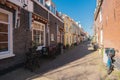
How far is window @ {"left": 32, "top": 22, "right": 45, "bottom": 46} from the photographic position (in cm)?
1098

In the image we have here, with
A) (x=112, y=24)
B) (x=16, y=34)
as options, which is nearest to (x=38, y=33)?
(x=16, y=34)

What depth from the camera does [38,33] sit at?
462 inches

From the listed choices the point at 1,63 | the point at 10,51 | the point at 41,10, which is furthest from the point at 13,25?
the point at 41,10

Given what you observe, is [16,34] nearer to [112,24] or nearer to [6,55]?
[6,55]

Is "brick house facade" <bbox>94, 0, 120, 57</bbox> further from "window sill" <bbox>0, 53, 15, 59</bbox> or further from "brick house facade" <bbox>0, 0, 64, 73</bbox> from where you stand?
"window sill" <bbox>0, 53, 15, 59</bbox>

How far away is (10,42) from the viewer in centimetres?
729

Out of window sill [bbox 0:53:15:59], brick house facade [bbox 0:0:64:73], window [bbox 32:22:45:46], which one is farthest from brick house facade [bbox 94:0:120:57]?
window sill [bbox 0:53:15:59]

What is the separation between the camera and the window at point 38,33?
1098 centimetres

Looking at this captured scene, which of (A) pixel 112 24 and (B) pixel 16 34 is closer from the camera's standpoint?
(B) pixel 16 34

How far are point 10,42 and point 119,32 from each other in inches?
210

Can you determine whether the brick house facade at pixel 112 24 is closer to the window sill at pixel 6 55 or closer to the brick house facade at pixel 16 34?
the brick house facade at pixel 16 34

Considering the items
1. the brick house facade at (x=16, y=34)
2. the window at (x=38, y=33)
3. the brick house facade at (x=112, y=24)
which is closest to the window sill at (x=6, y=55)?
the brick house facade at (x=16, y=34)

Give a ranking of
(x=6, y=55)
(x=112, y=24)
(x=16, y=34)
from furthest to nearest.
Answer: (x=112, y=24) < (x=16, y=34) < (x=6, y=55)

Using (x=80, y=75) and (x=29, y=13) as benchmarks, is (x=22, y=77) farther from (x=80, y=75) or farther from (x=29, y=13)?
(x=29, y=13)
